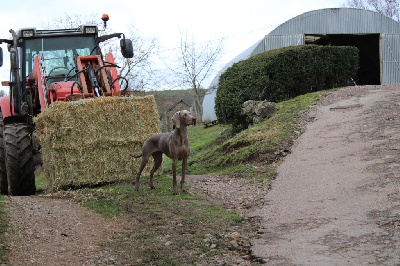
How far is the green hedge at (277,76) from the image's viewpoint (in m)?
18.4

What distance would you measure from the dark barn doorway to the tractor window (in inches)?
733

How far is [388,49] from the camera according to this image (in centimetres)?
2780

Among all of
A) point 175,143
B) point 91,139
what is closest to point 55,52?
point 91,139

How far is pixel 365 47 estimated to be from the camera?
29812mm

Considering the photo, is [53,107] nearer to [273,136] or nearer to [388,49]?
[273,136]

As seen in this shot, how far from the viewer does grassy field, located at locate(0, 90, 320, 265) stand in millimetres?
6098

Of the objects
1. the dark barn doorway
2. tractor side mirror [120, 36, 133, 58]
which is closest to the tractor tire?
tractor side mirror [120, 36, 133, 58]

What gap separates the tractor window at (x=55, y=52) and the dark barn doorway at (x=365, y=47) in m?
18.6

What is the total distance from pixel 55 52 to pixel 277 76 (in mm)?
9403

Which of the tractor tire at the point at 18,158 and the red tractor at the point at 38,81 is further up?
the red tractor at the point at 38,81

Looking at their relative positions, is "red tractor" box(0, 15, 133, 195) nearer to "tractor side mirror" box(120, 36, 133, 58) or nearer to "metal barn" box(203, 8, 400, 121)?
"tractor side mirror" box(120, 36, 133, 58)

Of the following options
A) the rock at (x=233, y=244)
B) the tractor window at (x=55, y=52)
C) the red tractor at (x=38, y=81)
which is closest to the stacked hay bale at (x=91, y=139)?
the red tractor at (x=38, y=81)

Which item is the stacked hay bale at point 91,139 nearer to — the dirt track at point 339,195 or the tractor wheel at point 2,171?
the tractor wheel at point 2,171

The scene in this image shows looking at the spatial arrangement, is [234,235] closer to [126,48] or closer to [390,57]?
[126,48]
